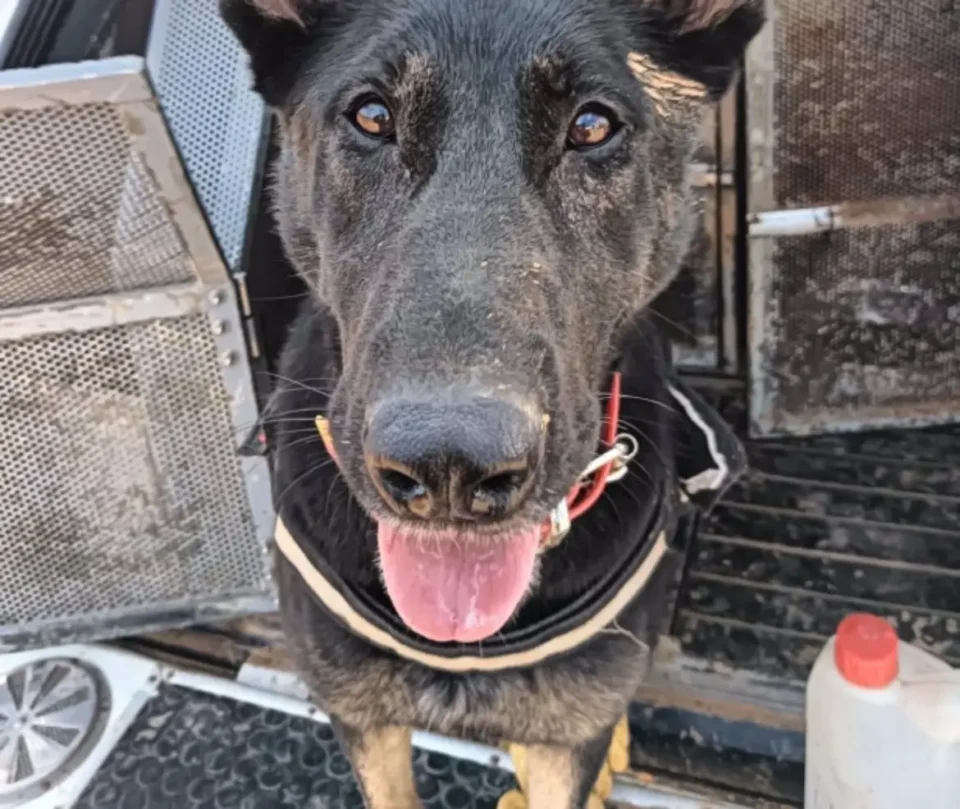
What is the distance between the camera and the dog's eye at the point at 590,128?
150cm

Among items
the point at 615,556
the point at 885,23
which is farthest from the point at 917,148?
the point at 615,556

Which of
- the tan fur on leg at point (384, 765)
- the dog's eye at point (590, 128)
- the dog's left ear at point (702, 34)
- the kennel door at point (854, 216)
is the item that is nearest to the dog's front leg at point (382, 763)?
the tan fur on leg at point (384, 765)

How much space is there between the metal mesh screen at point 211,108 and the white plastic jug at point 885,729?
1.36 metres

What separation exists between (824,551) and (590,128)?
138 cm

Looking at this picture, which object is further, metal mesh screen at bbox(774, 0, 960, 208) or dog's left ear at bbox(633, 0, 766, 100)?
metal mesh screen at bbox(774, 0, 960, 208)

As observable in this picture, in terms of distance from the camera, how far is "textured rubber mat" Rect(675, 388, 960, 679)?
2.33m

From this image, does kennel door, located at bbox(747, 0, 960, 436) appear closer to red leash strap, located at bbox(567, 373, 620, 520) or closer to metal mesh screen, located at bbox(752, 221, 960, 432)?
metal mesh screen, located at bbox(752, 221, 960, 432)

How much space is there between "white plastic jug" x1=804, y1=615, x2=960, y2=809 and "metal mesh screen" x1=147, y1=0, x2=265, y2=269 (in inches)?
53.7

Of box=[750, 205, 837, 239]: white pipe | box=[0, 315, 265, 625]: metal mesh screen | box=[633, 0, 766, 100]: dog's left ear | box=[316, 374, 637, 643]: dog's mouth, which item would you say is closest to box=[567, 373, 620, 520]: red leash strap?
box=[316, 374, 637, 643]: dog's mouth

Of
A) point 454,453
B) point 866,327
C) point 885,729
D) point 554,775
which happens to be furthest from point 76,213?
point 866,327

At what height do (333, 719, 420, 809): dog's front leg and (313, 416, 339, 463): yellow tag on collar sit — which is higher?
(313, 416, 339, 463): yellow tag on collar

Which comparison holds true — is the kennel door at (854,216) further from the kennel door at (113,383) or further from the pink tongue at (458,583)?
the pink tongue at (458,583)

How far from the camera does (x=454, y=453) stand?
1.14m

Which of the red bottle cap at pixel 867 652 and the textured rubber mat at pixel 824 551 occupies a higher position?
the red bottle cap at pixel 867 652
